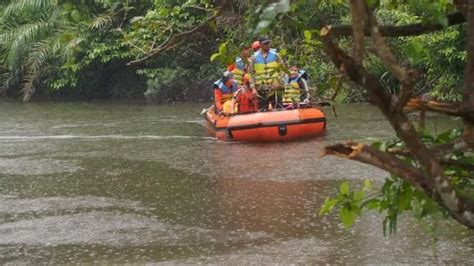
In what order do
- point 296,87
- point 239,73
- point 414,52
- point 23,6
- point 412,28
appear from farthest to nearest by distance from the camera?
point 23,6 < point 239,73 < point 296,87 < point 412,28 < point 414,52

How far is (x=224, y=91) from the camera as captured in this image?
12.6 meters

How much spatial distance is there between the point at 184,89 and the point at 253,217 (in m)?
13.8

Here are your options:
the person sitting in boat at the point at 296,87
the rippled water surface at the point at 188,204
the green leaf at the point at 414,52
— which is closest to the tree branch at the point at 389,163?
the green leaf at the point at 414,52

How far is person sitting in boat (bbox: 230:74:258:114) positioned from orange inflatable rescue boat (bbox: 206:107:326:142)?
0.31 meters

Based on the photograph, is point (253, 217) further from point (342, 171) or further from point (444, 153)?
point (444, 153)

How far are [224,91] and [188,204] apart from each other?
5.06 meters

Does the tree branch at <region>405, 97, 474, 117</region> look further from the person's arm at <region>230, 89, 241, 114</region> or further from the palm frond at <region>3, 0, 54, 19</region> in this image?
the palm frond at <region>3, 0, 54, 19</region>

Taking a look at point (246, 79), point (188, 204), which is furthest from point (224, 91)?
point (188, 204)

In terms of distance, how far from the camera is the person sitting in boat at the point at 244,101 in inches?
470

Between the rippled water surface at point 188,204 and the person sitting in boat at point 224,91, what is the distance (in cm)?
59

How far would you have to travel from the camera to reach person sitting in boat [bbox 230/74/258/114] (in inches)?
470

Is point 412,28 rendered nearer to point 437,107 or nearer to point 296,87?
point 437,107

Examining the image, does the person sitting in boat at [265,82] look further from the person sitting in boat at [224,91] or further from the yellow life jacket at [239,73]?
the person sitting in boat at [224,91]

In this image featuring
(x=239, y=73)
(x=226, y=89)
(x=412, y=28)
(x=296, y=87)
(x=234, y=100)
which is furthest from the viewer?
(x=226, y=89)
